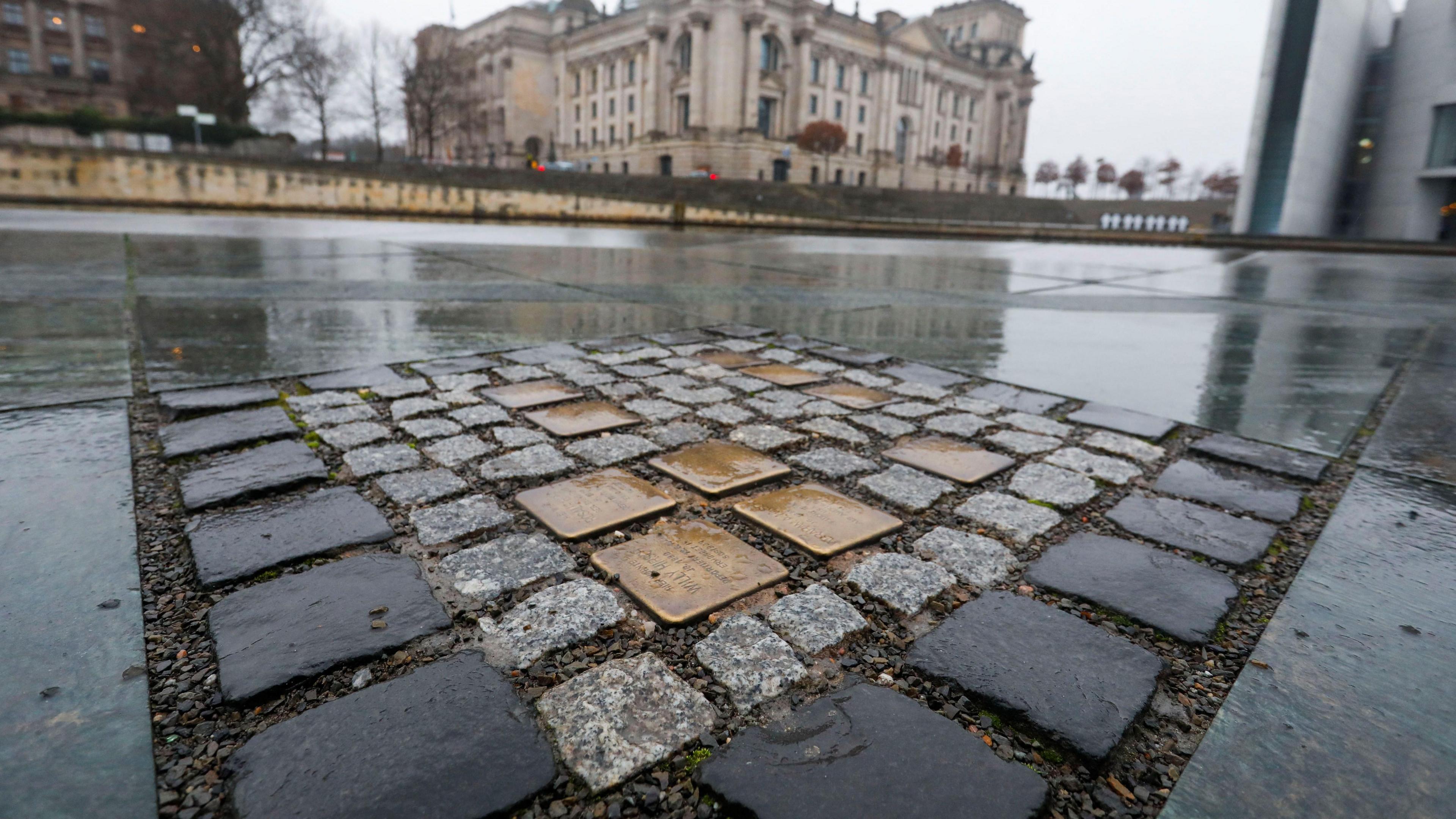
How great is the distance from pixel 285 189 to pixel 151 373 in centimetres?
2726

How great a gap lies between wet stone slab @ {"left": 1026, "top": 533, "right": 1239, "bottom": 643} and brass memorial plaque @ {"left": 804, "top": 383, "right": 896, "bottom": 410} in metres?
1.35

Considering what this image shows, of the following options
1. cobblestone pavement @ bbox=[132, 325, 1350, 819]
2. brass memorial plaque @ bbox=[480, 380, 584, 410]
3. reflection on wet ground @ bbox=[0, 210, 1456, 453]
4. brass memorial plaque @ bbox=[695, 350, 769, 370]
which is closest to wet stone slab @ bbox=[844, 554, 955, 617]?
cobblestone pavement @ bbox=[132, 325, 1350, 819]

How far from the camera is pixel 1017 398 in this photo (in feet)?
10.8

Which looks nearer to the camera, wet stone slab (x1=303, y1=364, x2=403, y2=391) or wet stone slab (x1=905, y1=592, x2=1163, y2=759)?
wet stone slab (x1=905, y1=592, x2=1163, y2=759)

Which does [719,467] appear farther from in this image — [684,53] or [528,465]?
[684,53]

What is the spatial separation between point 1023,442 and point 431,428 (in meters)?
2.24

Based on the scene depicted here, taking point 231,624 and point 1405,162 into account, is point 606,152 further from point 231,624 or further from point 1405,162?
point 231,624

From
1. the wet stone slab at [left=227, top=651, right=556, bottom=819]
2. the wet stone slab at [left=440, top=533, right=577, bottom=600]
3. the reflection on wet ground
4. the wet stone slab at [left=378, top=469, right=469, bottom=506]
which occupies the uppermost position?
the reflection on wet ground

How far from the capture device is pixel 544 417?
2.81 meters

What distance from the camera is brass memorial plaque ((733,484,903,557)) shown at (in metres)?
1.84

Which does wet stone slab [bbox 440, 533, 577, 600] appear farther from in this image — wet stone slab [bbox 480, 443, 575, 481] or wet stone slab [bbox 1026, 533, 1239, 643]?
wet stone slab [bbox 1026, 533, 1239, 643]

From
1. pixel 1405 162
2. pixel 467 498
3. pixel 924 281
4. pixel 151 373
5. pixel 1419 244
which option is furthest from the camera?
pixel 1405 162

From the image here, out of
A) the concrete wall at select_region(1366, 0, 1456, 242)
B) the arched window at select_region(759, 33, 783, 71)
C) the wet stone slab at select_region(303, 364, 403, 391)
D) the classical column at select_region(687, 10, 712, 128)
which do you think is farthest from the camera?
the arched window at select_region(759, 33, 783, 71)

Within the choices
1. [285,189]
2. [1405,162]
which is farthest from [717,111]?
[1405,162]
